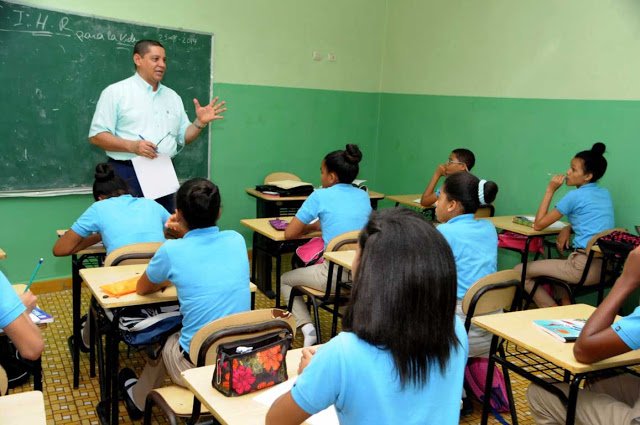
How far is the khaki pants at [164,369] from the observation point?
7.30 feet

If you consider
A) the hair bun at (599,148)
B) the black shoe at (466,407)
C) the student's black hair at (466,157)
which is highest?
the hair bun at (599,148)

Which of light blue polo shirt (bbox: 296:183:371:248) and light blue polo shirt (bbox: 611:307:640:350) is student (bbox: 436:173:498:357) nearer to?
light blue polo shirt (bbox: 296:183:371:248)

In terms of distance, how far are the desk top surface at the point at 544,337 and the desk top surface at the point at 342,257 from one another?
0.87 metres

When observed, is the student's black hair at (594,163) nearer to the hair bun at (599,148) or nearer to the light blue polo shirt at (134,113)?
the hair bun at (599,148)

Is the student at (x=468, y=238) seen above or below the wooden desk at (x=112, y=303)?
above

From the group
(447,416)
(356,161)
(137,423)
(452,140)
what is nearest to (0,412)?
(447,416)

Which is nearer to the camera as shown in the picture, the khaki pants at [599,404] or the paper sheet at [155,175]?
the khaki pants at [599,404]

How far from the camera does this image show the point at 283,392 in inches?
65.0

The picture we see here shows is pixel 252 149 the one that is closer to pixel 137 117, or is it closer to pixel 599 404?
pixel 137 117

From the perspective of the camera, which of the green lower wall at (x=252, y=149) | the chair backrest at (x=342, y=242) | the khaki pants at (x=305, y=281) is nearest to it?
the chair backrest at (x=342, y=242)

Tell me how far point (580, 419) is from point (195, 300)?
60.3 inches

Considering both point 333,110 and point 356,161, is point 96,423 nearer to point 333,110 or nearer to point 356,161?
point 356,161

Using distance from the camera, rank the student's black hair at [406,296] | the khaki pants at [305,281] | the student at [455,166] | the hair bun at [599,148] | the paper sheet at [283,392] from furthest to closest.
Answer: the student at [455,166] < the hair bun at [599,148] < the khaki pants at [305,281] < the paper sheet at [283,392] < the student's black hair at [406,296]

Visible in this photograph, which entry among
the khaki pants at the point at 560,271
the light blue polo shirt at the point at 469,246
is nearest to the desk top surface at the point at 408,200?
the khaki pants at the point at 560,271
